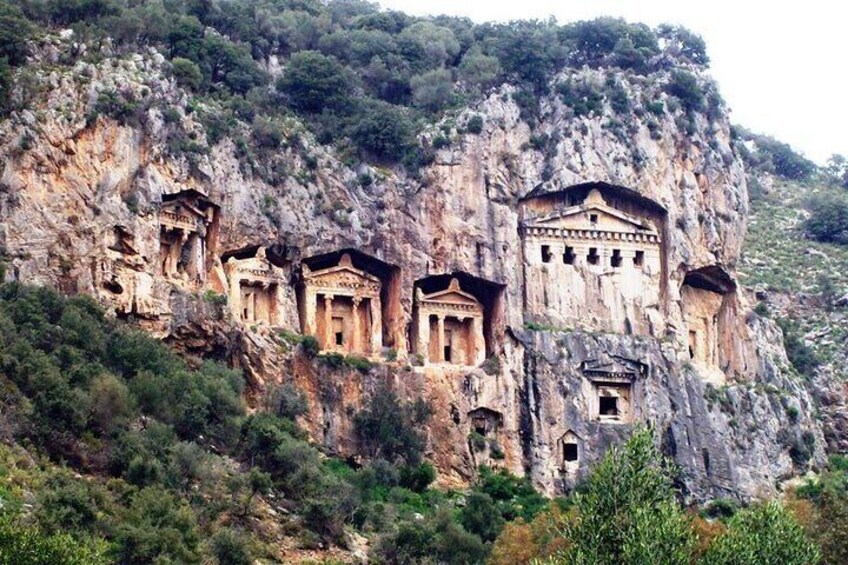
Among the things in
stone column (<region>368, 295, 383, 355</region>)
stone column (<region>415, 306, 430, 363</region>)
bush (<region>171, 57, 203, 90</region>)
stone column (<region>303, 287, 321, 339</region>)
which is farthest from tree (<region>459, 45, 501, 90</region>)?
stone column (<region>303, 287, 321, 339</region>)

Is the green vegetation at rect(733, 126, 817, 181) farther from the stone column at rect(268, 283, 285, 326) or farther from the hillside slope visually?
the stone column at rect(268, 283, 285, 326)

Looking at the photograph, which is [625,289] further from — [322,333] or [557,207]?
[322,333]

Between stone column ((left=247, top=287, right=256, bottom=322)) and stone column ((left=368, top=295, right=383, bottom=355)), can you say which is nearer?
stone column ((left=247, top=287, right=256, bottom=322))

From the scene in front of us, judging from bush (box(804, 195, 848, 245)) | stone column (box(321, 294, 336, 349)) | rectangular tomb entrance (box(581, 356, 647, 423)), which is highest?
bush (box(804, 195, 848, 245))

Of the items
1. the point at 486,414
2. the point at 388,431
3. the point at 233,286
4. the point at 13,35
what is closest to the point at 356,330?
the point at 233,286

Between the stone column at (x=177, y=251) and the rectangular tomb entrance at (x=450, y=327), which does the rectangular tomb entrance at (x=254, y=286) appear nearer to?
the stone column at (x=177, y=251)

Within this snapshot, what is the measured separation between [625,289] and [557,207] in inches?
192

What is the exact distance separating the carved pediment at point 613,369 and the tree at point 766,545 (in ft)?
93.0

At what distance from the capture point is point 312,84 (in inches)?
2975

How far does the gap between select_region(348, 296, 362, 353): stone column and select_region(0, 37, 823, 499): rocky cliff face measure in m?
1.50

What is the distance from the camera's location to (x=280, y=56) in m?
79.4

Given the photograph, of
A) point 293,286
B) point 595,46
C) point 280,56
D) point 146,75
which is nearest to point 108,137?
point 146,75

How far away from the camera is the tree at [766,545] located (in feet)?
141

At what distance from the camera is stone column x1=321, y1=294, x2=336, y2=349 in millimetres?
70250
